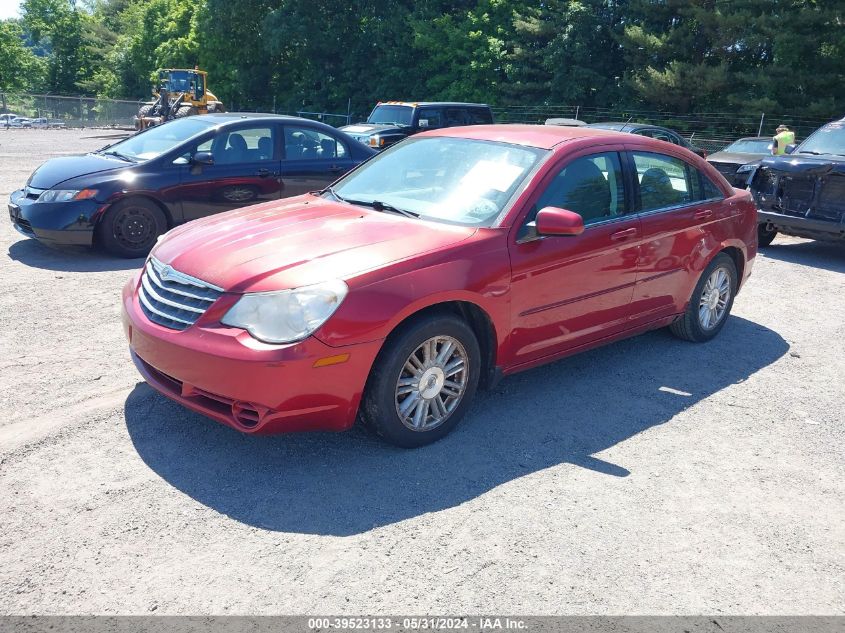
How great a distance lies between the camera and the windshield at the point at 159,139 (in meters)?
8.22

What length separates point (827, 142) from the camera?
1002 cm

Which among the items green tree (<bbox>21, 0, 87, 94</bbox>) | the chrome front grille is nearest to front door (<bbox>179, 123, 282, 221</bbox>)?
the chrome front grille

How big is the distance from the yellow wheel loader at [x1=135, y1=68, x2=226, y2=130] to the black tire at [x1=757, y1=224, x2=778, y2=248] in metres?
25.8

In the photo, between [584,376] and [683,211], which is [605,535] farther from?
[683,211]

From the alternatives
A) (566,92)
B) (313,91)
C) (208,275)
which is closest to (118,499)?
(208,275)

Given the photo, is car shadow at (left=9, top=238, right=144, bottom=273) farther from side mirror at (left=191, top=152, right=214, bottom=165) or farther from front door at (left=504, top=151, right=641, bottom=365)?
front door at (left=504, top=151, right=641, bottom=365)

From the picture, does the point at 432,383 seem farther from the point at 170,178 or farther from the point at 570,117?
the point at 570,117

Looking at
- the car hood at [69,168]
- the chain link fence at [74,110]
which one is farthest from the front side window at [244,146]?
the chain link fence at [74,110]

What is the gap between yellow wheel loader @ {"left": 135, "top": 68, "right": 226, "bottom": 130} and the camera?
3123 cm

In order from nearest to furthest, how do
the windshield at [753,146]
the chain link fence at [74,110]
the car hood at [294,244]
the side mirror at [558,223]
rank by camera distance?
the car hood at [294,244]
the side mirror at [558,223]
the windshield at [753,146]
the chain link fence at [74,110]

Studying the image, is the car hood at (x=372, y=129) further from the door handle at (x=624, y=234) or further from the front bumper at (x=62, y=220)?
the door handle at (x=624, y=234)

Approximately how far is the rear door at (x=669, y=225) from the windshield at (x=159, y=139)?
5276 mm

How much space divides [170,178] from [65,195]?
1060mm

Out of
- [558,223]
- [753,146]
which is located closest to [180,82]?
[753,146]
